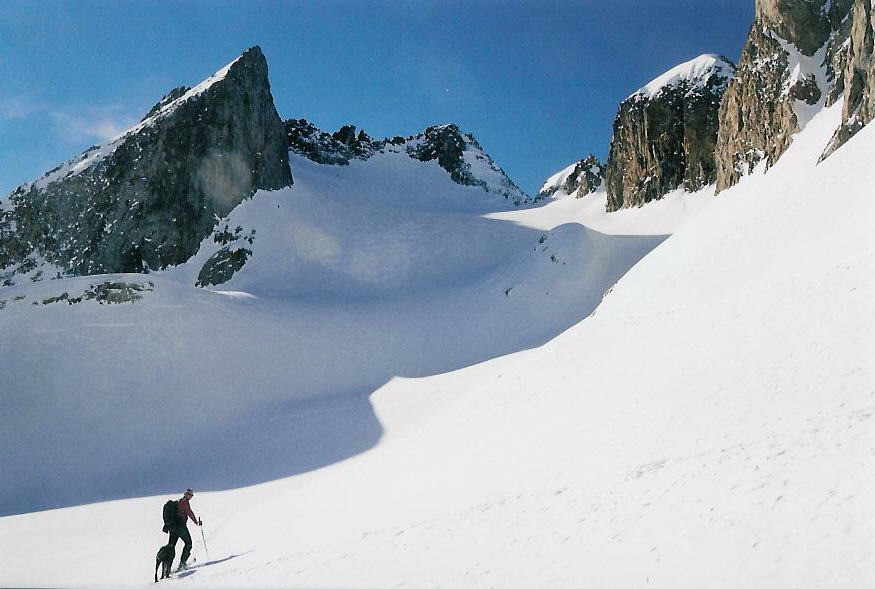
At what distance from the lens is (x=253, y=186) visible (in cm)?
5084

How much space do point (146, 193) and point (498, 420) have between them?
41536 millimetres

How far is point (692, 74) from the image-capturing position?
51.9 m

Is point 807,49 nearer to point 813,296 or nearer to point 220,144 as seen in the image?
point 813,296

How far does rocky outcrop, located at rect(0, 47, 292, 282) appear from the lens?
44.2 m

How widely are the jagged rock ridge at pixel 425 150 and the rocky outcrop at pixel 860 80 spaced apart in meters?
52.6

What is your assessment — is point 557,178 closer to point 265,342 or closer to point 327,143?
point 327,143

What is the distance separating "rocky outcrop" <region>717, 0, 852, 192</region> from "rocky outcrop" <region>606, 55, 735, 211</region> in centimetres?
594

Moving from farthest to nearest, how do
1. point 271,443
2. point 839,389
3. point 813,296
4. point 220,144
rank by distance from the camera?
point 220,144 → point 271,443 → point 813,296 → point 839,389

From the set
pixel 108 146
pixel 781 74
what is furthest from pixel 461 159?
pixel 781 74

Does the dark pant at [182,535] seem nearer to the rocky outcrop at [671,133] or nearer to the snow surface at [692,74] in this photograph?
the rocky outcrop at [671,133]

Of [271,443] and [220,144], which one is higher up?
[220,144]

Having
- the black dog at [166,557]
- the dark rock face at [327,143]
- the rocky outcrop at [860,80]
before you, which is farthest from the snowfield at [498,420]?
the dark rock face at [327,143]

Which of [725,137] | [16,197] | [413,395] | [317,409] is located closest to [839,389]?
[413,395]

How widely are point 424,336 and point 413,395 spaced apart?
369 inches
